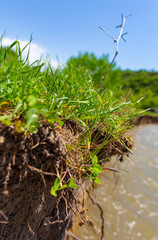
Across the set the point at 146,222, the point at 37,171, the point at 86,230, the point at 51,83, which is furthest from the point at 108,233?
the point at 51,83

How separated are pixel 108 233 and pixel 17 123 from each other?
84.1 inches

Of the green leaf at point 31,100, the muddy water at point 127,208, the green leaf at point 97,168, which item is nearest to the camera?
the green leaf at point 31,100

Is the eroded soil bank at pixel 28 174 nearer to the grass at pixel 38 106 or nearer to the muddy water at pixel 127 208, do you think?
the grass at pixel 38 106

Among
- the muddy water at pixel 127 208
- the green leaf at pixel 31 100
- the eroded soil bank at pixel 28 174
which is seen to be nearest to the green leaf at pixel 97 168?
the eroded soil bank at pixel 28 174

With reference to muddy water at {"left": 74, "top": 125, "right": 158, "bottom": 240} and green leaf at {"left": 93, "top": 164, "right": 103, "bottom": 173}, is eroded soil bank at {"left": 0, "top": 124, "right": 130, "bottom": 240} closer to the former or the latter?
green leaf at {"left": 93, "top": 164, "right": 103, "bottom": 173}

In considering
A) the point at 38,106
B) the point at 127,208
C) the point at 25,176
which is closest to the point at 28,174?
the point at 25,176

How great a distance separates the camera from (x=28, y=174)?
32.1 inches

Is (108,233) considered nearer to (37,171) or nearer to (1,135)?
(37,171)

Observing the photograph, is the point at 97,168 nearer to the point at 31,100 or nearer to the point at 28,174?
the point at 28,174

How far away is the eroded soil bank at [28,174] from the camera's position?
0.72 metres

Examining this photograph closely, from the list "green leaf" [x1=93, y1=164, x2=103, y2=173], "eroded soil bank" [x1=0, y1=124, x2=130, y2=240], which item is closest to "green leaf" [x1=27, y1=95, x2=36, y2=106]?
"eroded soil bank" [x1=0, y1=124, x2=130, y2=240]

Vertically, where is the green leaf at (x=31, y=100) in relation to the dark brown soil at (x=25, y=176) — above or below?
above

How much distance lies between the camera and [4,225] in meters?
0.84

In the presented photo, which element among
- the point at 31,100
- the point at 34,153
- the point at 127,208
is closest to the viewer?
the point at 31,100
